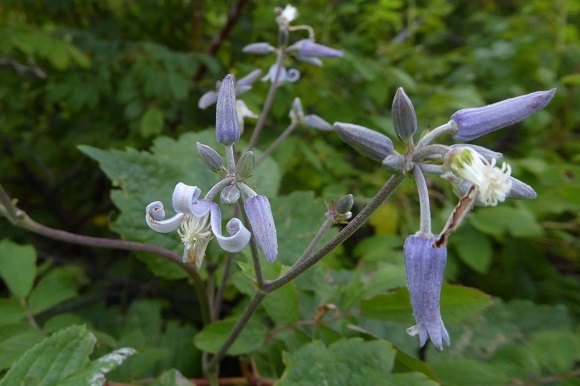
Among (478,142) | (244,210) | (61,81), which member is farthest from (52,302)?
(478,142)

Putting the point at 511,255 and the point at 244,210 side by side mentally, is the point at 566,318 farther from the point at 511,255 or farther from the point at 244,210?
the point at 244,210

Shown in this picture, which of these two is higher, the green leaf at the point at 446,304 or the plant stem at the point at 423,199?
the plant stem at the point at 423,199

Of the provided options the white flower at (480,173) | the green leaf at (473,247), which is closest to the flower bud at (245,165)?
the white flower at (480,173)

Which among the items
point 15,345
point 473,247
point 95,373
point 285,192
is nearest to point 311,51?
point 285,192

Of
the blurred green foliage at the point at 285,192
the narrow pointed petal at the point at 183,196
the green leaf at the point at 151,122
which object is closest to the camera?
the narrow pointed petal at the point at 183,196

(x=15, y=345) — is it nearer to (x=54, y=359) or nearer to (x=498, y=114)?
(x=54, y=359)

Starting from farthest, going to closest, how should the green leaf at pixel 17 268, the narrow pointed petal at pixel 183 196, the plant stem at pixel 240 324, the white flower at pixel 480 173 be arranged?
the green leaf at pixel 17 268 < the plant stem at pixel 240 324 < the narrow pointed petal at pixel 183 196 < the white flower at pixel 480 173

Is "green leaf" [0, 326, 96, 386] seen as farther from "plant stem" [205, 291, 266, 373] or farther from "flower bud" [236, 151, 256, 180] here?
"flower bud" [236, 151, 256, 180]

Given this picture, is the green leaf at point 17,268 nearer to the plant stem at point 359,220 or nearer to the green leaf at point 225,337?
the green leaf at point 225,337
